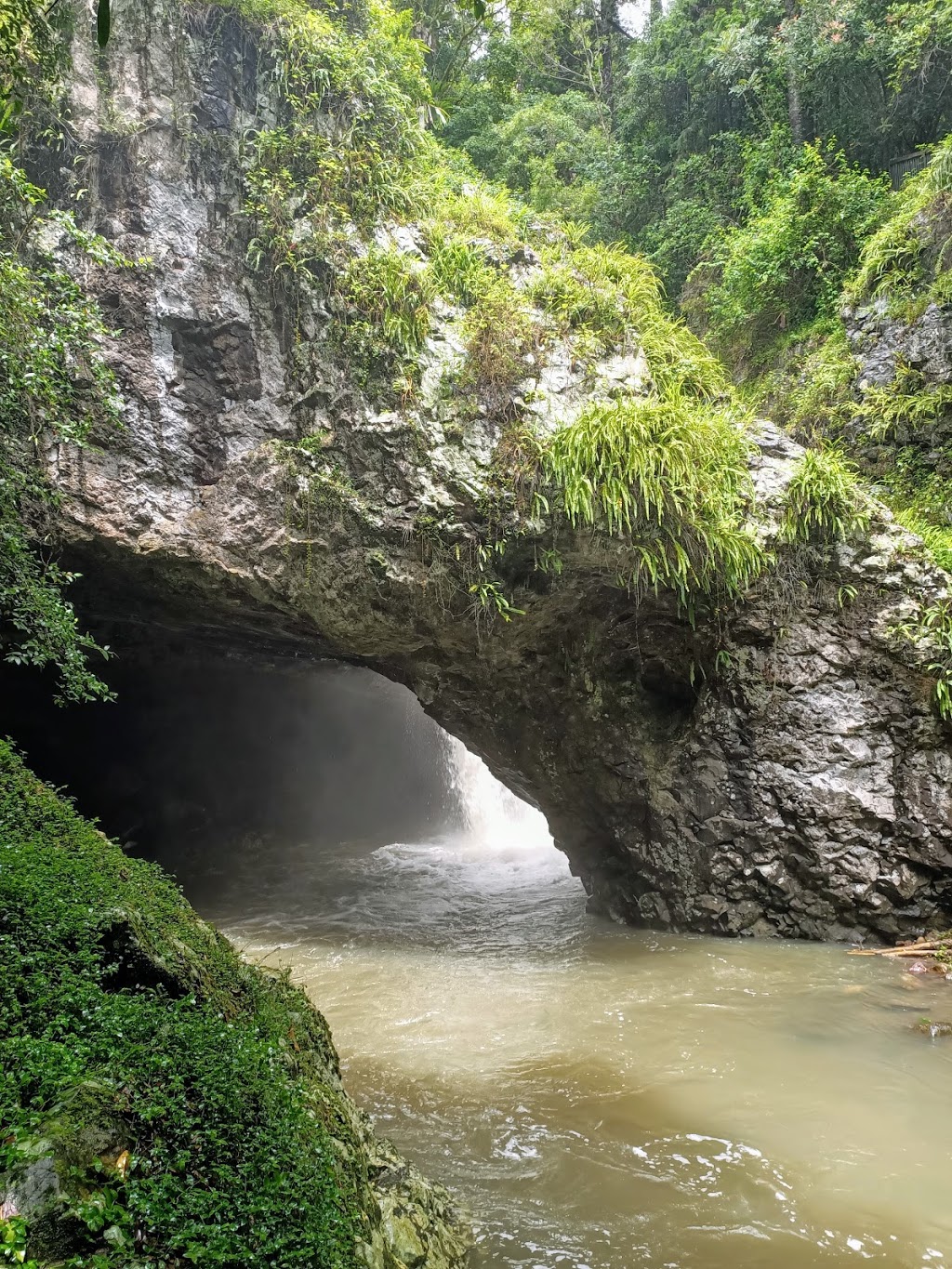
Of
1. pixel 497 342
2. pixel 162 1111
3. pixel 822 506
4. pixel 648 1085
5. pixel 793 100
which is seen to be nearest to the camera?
pixel 162 1111

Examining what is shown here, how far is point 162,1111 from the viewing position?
197 centimetres

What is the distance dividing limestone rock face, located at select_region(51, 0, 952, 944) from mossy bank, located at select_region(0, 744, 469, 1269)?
4169 millimetres

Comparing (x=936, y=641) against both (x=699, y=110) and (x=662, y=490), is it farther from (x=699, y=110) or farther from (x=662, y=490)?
(x=699, y=110)

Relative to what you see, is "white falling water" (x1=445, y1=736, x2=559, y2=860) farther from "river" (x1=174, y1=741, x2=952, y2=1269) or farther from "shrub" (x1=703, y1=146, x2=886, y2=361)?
"shrub" (x1=703, y1=146, x2=886, y2=361)

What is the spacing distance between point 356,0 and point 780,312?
6.32 metres

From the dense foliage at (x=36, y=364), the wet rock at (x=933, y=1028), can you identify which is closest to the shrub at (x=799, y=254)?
the dense foliage at (x=36, y=364)

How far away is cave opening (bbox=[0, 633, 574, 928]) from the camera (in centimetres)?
1096

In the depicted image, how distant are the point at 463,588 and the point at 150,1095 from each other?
5199mm

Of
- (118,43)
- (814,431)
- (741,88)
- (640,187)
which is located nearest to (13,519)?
(118,43)

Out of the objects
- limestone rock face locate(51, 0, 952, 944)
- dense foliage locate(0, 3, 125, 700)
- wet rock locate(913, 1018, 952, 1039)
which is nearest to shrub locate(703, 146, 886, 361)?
limestone rock face locate(51, 0, 952, 944)

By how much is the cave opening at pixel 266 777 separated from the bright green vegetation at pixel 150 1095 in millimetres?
6194

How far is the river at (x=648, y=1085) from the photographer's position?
9.77ft

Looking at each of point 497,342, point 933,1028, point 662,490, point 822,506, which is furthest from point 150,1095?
point 822,506

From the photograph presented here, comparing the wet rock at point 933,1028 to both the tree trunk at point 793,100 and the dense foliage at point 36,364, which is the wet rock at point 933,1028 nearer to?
the dense foliage at point 36,364
